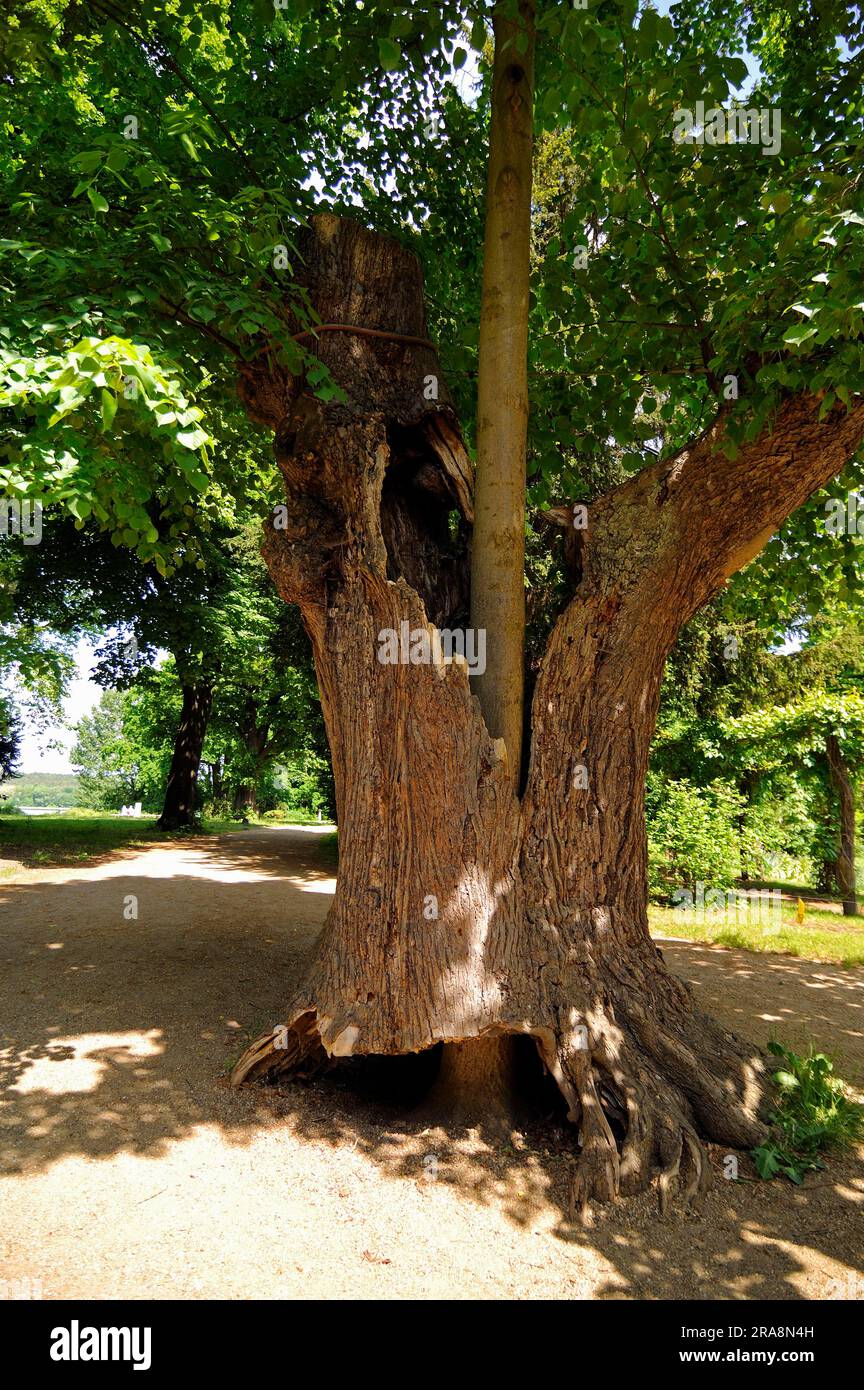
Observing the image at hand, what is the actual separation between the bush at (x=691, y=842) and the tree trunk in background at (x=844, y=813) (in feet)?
9.46

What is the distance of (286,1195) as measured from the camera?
3514mm

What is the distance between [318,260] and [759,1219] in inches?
240

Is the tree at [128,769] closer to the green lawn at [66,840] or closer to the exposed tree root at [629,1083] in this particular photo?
the green lawn at [66,840]

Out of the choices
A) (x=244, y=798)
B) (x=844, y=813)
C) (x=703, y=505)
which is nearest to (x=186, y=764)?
(x=244, y=798)

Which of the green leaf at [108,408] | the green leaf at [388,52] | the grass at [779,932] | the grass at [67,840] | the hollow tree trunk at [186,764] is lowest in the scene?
the grass at [779,932]

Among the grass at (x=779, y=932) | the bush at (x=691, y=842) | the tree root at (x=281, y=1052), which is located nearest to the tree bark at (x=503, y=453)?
the tree root at (x=281, y=1052)

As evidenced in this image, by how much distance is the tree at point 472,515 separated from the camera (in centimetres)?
404

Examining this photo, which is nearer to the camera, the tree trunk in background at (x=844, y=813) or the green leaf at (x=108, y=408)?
the green leaf at (x=108, y=408)

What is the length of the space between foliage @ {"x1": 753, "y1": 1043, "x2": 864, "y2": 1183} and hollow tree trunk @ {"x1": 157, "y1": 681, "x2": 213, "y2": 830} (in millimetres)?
16849

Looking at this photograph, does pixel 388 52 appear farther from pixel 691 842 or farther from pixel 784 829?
pixel 784 829

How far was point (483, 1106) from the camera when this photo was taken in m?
4.40

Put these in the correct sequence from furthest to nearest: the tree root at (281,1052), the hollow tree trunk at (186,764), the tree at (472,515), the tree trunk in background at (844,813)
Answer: the hollow tree trunk at (186,764)
the tree trunk in background at (844,813)
the tree root at (281,1052)
the tree at (472,515)

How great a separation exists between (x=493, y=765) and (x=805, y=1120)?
2.61 metres

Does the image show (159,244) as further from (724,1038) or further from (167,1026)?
(724,1038)
